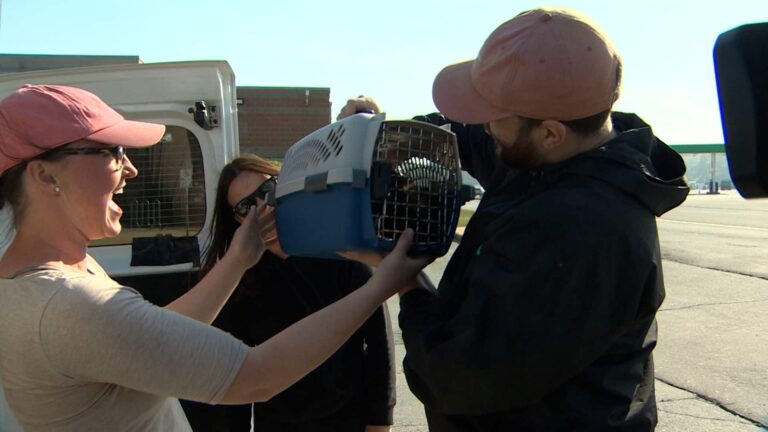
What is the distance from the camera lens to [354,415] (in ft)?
8.07

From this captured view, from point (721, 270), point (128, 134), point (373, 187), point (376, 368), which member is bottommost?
point (721, 270)

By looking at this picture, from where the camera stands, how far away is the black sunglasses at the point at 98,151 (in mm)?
1523

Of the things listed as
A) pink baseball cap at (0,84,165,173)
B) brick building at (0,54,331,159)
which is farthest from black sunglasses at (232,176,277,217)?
brick building at (0,54,331,159)

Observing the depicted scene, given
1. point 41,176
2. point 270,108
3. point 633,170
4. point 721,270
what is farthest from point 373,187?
point 270,108

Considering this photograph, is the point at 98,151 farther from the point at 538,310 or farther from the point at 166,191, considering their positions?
the point at 166,191

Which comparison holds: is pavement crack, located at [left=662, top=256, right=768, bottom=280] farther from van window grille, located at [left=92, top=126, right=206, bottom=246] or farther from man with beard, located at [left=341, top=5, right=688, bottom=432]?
man with beard, located at [left=341, top=5, right=688, bottom=432]

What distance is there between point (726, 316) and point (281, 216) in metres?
7.12

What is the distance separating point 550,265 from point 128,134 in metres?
1.04

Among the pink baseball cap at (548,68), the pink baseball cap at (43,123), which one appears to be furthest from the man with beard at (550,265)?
the pink baseball cap at (43,123)

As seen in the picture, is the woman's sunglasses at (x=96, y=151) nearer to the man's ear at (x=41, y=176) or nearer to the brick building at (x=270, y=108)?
the man's ear at (x=41, y=176)

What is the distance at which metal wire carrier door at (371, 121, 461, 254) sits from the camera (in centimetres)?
150

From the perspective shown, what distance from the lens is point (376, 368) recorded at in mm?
2521

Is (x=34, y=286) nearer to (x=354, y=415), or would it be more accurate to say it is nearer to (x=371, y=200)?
(x=371, y=200)

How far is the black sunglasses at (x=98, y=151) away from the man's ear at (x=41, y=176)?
1.8 inches
